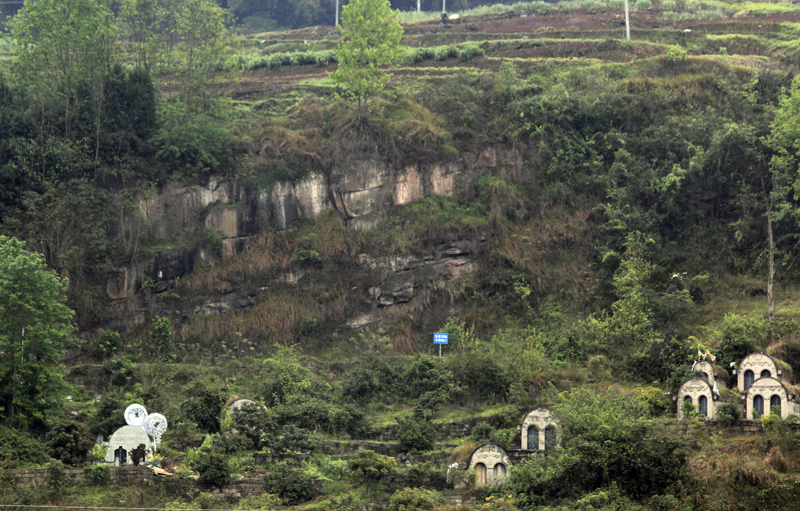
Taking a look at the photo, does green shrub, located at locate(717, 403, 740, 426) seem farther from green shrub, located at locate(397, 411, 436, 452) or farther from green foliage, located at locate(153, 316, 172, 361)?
green foliage, located at locate(153, 316, 172, 361)

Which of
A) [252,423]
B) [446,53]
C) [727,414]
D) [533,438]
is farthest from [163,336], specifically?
[446,53]

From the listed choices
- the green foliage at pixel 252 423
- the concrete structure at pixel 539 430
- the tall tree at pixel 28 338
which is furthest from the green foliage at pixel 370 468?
the tall tree at pixel 28 338

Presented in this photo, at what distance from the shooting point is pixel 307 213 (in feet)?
153

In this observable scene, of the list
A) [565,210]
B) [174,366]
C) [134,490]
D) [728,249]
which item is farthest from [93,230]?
[728,249]

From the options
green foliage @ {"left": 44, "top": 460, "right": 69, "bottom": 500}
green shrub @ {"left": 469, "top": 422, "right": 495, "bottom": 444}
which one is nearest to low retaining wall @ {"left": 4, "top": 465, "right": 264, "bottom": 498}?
green foliage @ {"left": 44, "top": 460, "right": 69, "bottom": 500}

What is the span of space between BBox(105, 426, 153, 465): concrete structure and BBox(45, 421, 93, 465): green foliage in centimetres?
108

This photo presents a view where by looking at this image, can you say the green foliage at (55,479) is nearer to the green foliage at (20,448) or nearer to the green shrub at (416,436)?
the green foliage at (20,448)

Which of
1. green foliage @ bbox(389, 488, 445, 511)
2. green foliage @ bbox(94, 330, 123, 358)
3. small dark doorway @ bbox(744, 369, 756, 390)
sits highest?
green foliage @ bbox(94, 330, 123, 358)

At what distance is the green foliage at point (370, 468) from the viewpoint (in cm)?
3117

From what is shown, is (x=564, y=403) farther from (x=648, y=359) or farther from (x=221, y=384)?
(x=221, y=384)

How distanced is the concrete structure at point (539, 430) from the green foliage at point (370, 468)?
16.0 ft

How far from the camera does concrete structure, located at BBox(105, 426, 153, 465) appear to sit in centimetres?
3241

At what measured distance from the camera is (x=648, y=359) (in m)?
37.0

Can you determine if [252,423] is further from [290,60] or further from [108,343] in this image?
[290,60]
